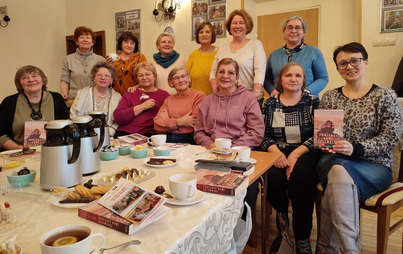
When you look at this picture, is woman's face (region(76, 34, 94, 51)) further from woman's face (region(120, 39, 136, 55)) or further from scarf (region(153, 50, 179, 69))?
scarf (region(153, 50, 179, 69))

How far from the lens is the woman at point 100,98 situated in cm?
279

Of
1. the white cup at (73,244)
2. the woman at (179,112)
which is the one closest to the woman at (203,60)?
the woman at (179,112)

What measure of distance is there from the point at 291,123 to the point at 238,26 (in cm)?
117

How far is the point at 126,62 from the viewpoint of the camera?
327 cm

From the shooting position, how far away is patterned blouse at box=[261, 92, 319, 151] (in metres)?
2.12

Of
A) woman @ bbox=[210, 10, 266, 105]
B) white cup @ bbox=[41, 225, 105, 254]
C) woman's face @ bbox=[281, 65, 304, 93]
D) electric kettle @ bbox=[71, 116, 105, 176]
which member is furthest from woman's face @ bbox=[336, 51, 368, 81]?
white cup @ bbox=[41, 225, 105, 254]

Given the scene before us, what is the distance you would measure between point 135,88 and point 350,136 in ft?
6.54

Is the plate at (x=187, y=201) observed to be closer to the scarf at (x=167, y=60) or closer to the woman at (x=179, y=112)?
the woman at (x=179, y=112)

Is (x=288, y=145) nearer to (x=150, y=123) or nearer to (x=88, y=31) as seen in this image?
(x=150, y=123)

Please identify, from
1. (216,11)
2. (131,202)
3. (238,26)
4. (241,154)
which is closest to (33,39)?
(216,11)

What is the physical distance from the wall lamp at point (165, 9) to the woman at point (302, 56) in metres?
2.52

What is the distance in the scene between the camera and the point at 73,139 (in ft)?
3.64

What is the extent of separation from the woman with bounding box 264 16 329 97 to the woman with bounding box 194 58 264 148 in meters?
0.41

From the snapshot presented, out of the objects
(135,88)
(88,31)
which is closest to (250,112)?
(135,88)
